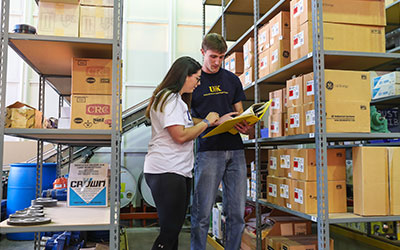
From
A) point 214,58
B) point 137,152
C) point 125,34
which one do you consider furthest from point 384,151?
point 125,34

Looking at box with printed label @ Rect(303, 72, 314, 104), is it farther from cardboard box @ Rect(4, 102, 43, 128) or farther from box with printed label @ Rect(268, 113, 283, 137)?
cardboard box @ Rect(4, 102, 43, 128)

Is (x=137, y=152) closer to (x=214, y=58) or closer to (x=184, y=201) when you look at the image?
(x=214, y=58)

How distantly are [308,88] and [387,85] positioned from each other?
1732 mm

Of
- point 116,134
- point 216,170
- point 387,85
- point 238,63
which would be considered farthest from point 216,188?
point 387,85

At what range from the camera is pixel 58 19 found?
1.87 meters

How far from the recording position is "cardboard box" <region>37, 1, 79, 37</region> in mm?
1855

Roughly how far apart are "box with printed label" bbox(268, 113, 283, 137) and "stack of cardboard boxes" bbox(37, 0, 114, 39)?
4.71 feet

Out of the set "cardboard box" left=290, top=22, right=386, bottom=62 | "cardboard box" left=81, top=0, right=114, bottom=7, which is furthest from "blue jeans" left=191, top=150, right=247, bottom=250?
"cardboard box" left=81, top=0, right=114, bottom=7

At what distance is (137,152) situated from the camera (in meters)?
6.35

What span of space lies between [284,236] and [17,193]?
3.42 meters

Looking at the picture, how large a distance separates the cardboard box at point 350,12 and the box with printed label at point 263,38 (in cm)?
57

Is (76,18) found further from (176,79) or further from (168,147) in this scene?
(168,147)

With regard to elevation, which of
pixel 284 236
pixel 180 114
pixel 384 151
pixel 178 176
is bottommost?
pixel 284 236

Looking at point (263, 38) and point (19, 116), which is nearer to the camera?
point (19, 116)
